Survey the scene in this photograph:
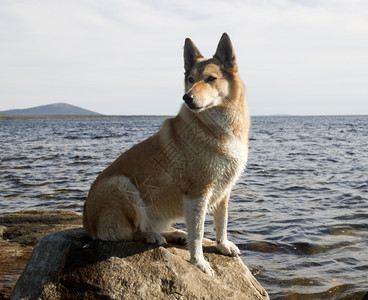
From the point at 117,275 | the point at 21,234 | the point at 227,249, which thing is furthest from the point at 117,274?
the point at 21,234

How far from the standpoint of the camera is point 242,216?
33.1 feet

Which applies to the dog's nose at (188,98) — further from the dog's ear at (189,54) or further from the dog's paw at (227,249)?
the dog's paw at (227,249)

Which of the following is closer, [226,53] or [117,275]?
[117,275]

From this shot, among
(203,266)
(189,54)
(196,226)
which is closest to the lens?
(196,226)

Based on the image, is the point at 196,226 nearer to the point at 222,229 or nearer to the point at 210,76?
the point at 222,229

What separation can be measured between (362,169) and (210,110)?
13.5 metres

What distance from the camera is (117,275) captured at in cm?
477

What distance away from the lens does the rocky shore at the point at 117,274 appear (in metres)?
4.66

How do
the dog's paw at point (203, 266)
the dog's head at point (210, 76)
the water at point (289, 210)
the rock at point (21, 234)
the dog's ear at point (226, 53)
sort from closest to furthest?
the dog's head at point (210, 76)
the dog's paw at point (203, 266)
the dog's ear at point (226, 53)
the rock at point (21, 234)
the water at point (289, 210)

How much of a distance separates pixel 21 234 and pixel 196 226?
391cm

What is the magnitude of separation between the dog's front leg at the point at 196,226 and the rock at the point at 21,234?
→ 2363 mm

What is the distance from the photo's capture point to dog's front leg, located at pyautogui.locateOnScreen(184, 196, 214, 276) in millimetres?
4980

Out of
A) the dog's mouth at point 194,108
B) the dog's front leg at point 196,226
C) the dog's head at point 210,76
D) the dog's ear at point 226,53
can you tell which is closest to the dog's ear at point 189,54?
the dog's head at point 210,76

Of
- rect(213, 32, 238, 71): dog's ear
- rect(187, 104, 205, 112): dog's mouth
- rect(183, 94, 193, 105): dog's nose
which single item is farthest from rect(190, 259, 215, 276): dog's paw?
rect(213, 32, 238, 71): dog's ear
